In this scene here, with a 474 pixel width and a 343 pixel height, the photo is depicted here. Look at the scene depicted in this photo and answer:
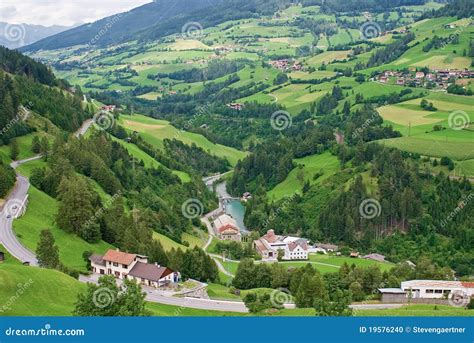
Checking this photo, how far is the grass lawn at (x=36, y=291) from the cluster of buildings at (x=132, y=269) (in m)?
13.3

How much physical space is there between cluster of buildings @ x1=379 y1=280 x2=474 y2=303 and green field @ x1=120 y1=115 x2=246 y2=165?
343 feet

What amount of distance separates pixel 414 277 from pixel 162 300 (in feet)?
108

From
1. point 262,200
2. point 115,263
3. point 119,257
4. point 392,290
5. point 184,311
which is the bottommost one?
point 262,200

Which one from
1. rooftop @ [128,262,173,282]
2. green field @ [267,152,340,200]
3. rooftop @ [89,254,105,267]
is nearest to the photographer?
rooftop @ [128,262,173,282]

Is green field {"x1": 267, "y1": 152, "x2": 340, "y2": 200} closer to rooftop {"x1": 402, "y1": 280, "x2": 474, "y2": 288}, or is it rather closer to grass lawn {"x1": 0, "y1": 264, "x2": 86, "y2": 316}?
rooftop {"x1": 402, "y1": 280, "x2": 474, "y2": 288}

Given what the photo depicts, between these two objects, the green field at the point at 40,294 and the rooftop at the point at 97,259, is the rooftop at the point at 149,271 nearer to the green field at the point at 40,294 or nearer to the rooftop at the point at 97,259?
the rooftop at the point at 97,259

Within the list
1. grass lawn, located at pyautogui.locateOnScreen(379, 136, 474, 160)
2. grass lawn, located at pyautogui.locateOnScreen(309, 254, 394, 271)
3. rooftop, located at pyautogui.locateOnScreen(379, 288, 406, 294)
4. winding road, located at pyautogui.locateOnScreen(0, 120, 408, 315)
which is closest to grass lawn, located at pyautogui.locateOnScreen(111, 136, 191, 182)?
grass lawn, located at pyautogui.locateOnScreen(309, 254, 394, 271)

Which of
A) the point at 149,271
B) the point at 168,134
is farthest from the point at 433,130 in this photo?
the point at 149,271

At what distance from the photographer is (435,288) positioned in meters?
62.9

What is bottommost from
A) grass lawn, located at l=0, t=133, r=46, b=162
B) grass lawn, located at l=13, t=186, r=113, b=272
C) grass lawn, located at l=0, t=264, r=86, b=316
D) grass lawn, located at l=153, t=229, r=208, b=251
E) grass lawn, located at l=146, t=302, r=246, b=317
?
grass lawn, located at l=153, t=229, r=208, b=251

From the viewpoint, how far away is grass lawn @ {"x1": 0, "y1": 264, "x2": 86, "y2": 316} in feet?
118

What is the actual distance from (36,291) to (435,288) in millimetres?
42581

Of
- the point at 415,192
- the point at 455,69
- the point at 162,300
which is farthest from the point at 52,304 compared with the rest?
the point at 455,69

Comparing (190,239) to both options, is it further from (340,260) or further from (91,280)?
(91,280)
